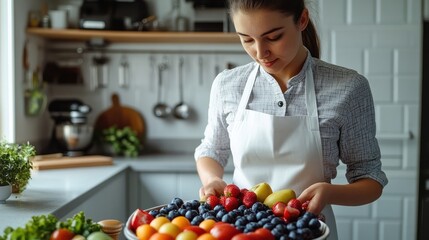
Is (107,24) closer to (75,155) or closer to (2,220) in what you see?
(75,155)

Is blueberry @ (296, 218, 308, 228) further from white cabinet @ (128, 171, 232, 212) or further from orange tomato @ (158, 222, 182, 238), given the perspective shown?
white cabinet @ (128, 171, 232, 212)

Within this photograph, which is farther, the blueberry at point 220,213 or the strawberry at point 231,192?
the strawberry at point 231,192

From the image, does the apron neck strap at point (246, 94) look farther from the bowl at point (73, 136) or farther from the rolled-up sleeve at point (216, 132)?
the bowl at point (73, 136)

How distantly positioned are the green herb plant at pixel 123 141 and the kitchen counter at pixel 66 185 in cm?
9

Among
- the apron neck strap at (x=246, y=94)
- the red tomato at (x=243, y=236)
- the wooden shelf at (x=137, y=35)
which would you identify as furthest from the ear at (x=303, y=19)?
the wooden shelf at (x=137, y=35)

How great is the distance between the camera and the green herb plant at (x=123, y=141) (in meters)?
3.10

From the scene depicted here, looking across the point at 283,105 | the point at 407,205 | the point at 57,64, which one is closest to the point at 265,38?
the point at 283,105

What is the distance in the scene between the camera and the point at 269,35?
122cm

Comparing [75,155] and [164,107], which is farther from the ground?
[164,107]

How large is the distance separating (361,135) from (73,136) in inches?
79.7

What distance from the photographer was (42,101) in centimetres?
311

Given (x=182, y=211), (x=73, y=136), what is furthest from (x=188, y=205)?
(x=73, y=136)

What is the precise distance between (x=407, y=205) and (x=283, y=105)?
64.1 inches

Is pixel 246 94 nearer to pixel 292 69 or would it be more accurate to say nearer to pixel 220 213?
Result: pixel 292 69
